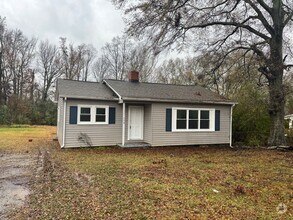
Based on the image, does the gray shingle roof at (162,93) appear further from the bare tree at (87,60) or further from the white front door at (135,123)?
the bare tree at (87,60)

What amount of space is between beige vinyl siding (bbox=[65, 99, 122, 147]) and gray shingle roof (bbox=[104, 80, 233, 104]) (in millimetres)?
1078

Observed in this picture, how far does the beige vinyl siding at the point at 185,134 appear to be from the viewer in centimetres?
1277

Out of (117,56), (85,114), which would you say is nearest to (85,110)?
(85,114)

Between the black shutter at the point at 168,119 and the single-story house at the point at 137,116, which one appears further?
the black shutter at the point at 168,119

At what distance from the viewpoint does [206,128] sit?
45.6ft

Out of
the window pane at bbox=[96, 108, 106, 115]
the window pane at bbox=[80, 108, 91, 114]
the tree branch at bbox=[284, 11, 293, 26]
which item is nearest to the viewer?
A: the window pane at bbox=[80, 108, 91, 114]

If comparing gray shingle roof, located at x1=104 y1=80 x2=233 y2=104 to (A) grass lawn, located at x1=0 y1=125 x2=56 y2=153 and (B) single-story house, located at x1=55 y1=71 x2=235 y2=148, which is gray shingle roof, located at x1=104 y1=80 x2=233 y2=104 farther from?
(A) grass lawn, located at x1=0 y1=125 x2=56 y2=153

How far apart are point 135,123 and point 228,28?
824cm

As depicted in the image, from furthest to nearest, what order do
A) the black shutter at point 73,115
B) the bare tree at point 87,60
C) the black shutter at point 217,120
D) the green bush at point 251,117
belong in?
the bare tree at point 87,60
the green bush at point 251,117
the black shutter at point 217,120
the black shutter at point 73,115

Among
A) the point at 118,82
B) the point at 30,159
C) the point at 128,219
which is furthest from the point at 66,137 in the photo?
the point at 128,219

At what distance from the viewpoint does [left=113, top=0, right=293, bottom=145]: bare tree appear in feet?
41.0

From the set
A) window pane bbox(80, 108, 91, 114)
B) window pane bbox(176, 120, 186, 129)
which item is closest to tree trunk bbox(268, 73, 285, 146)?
window pane bbox(176, 120, 186, 129)

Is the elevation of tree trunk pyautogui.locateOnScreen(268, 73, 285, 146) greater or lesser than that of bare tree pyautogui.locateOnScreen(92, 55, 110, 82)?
lesser

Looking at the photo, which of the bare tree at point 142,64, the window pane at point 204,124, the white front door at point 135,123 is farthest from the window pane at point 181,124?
the bare tree at point 142,64
